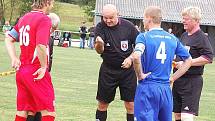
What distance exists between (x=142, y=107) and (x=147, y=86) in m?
0.29

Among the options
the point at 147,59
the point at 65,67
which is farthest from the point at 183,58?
the point at 65,67

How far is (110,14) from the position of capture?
9.24 metres

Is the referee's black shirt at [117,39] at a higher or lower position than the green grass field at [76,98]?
higher

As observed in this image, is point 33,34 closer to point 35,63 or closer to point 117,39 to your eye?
point 35,63

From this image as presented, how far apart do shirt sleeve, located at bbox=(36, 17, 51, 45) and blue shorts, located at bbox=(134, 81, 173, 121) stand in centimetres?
140

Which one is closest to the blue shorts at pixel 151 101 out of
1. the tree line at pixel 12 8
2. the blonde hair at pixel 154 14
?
the blonde hair at pixel 154 14

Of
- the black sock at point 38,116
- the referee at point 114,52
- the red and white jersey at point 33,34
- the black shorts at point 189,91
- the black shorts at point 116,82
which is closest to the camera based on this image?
the red and white jersey at point 33,34

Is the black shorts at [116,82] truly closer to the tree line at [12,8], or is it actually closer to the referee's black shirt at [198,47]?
the referee's black shirt at [198,47]

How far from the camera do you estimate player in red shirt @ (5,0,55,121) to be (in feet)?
24.1

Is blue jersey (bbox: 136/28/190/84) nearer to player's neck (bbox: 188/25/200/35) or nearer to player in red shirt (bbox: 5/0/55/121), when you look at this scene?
player in red shirt (bbox: 5/0/55/121)

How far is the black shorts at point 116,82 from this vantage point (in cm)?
964

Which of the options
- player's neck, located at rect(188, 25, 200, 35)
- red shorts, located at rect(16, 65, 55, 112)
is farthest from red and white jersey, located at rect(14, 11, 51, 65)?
player's neck, located at rect(188, 25, 200, 35)

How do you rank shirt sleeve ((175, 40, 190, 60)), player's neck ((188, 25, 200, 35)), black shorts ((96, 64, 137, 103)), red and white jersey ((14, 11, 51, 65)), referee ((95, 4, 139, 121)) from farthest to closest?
black shorts ((96, 64, 137, 103)) < referee ((95, 4, 139, 121)) < player's neck ((188, 25, 200, 35)) < shirt sleeve ((175, 40, 190, 60)) < red and white jersey ((14, 11, 51, 65))

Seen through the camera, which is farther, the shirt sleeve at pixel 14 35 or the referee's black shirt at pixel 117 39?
the referee's black shirt at pixel 117 39
